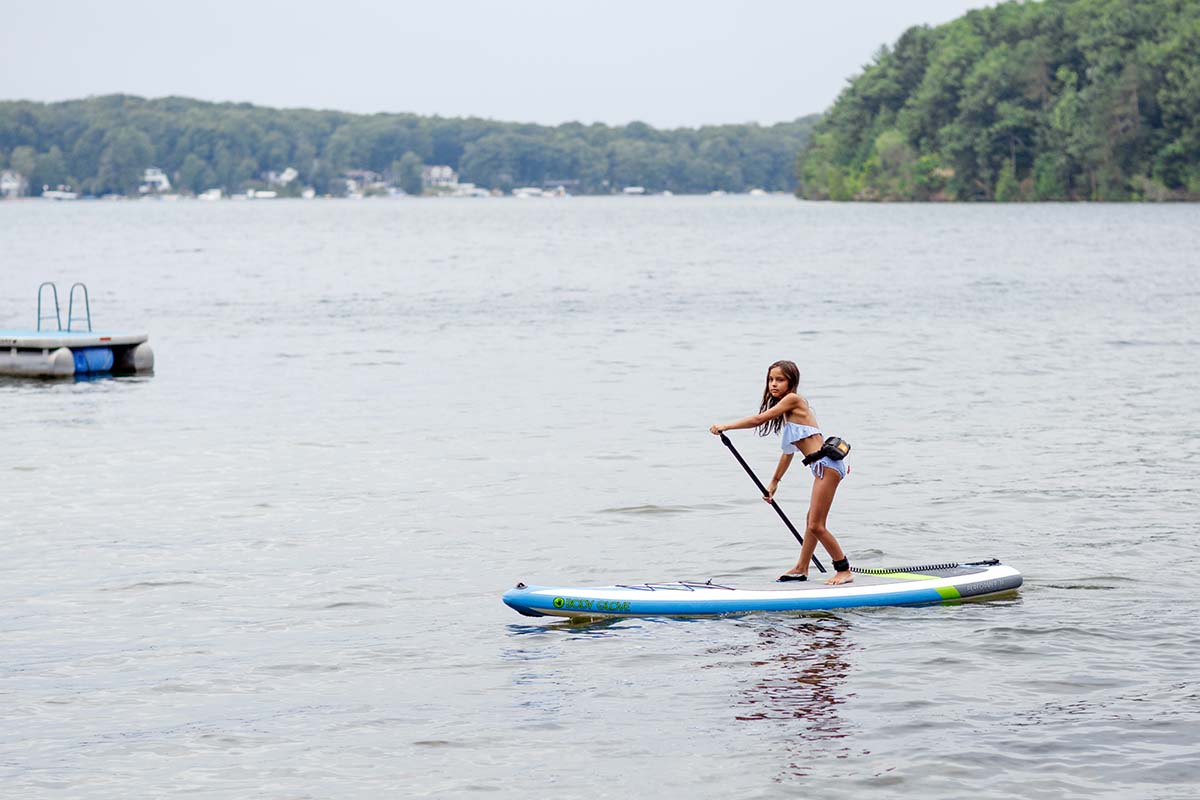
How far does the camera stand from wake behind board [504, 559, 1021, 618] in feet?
42.3

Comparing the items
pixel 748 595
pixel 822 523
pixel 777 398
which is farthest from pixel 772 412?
pixel 748 595

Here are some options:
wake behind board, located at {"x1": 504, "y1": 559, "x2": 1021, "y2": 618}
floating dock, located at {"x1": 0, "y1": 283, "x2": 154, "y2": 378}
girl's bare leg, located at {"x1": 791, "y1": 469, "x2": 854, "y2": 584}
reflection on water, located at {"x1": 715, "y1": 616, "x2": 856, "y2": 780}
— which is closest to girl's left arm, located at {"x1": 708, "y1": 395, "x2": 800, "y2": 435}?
girl's bare leg, located at {"x1": 791, "y1": 469, "x2": 854, "y2": 584}

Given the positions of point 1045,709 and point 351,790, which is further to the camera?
point 1045,709

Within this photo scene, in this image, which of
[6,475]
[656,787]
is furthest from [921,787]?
[6,475]

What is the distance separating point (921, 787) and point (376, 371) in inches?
970

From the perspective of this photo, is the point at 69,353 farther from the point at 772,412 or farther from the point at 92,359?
the point at 772,412

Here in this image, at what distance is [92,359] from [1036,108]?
12804cm

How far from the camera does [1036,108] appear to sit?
14625 centimetres

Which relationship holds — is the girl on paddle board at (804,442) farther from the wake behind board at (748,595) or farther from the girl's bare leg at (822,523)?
the wake behind board at (748,595)

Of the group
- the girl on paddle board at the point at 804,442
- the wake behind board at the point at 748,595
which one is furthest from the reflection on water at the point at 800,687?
the girl on paddle board at the point at 804,442

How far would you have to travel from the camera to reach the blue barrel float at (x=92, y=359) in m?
31.4

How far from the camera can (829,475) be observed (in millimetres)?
13031

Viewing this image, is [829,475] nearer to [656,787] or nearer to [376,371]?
[656,787]

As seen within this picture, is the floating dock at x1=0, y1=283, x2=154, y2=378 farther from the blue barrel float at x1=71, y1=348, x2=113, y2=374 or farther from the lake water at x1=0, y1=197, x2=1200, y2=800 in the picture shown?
the lake water at x1=0, y1=197, x2=1200, y2=800
